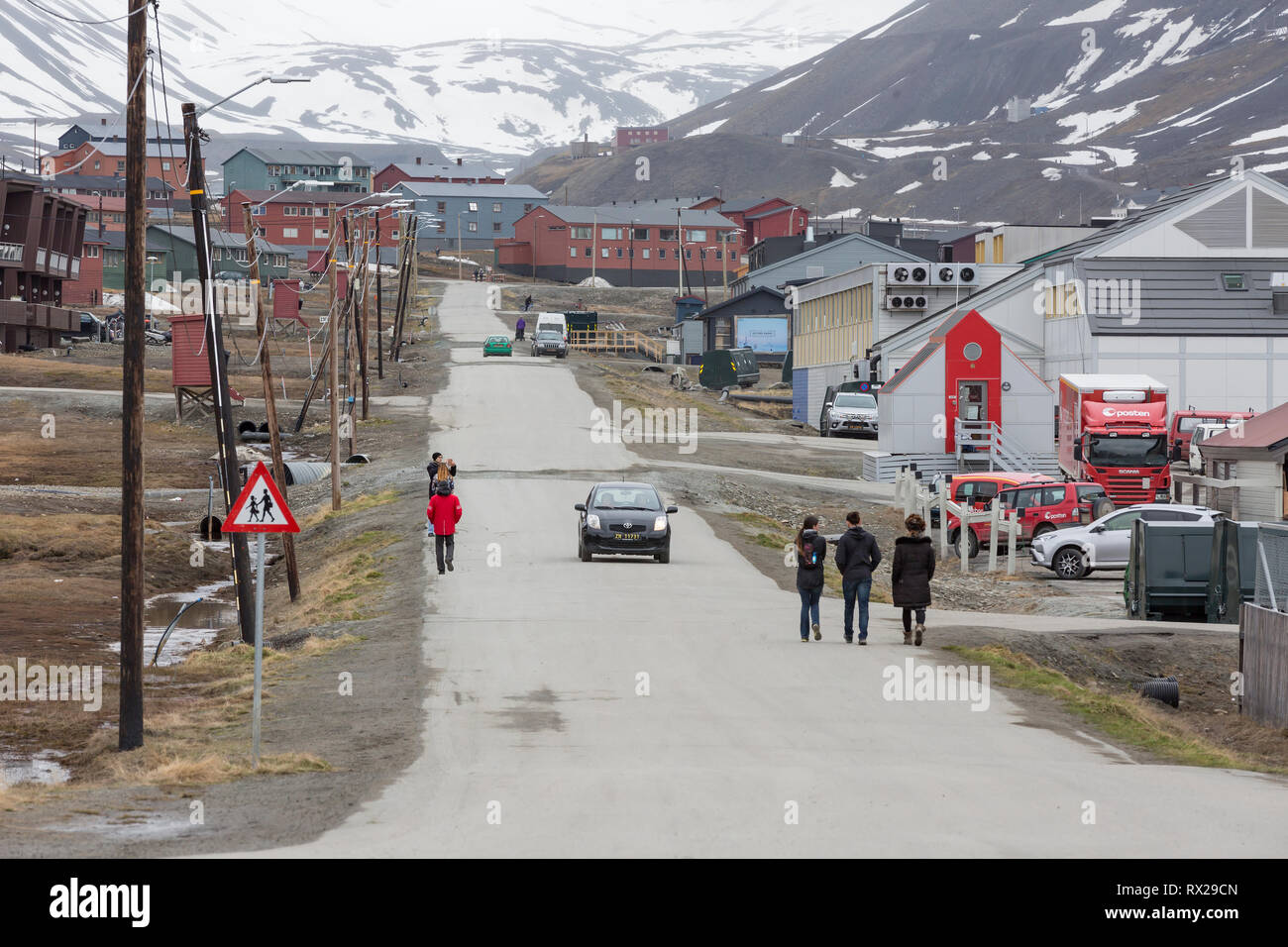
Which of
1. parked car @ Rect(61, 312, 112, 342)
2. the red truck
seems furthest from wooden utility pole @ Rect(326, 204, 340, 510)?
parked car @ Rect(61, 312, 112, 342)

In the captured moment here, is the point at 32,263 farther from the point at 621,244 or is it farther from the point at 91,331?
the point at 621,244

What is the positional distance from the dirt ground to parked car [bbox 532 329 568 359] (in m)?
27.0

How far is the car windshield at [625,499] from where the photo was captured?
29438mm

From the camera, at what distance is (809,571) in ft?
67.7

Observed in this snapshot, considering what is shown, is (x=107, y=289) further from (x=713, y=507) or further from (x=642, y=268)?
(x=713, y=507)

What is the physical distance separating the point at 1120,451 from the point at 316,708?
2986 cm

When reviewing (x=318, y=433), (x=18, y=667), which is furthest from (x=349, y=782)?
(x=318, y=433)

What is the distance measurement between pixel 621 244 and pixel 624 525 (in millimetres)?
124567

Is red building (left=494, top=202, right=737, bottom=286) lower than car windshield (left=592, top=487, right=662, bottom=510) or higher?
higher

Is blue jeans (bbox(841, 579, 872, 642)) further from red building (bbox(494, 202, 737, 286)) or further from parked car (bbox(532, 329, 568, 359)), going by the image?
red building (bbox(494, 202, 737, 286))

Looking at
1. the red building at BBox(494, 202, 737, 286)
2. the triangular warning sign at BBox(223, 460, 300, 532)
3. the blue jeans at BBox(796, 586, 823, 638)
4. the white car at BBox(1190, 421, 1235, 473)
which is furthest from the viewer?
the red building at BBox(494, 202, 737, 286)

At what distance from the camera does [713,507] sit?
131 ft

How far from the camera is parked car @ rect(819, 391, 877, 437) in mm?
64125

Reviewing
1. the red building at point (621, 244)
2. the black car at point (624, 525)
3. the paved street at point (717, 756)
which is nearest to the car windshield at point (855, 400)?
the black car at point (624, 525)
